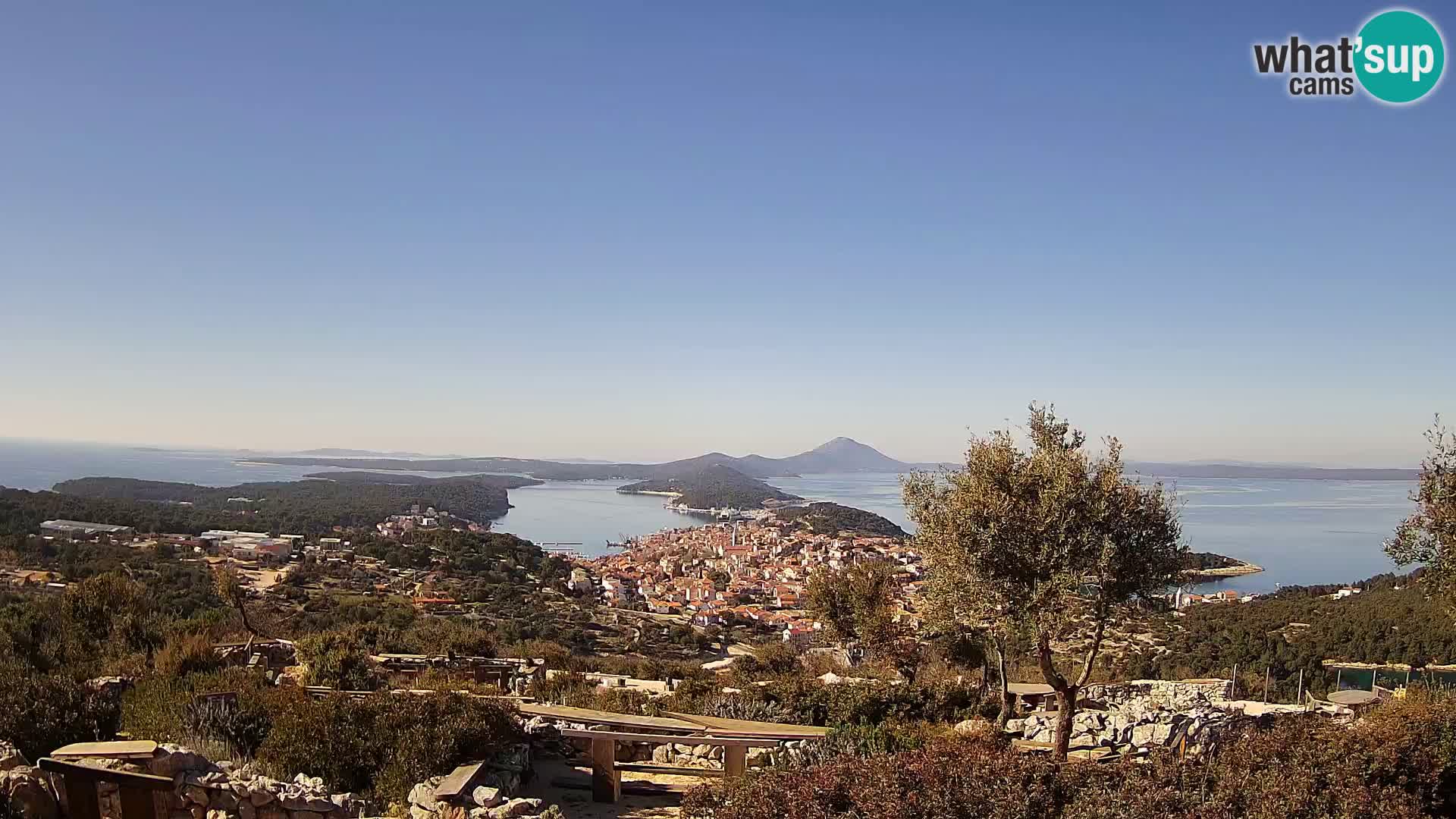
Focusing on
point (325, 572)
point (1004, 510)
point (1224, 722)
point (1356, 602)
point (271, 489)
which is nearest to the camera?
point (1004, 510)

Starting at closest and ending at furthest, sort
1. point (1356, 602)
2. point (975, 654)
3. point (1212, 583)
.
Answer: point (975, 654), point (1356, 602), point (1212, 583)

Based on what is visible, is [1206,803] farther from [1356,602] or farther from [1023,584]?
[1356,602]

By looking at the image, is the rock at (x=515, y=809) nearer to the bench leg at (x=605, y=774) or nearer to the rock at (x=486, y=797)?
the rock at (x=486, y=797)

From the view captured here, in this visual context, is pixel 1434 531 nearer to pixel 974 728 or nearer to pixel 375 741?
pixel 974 728

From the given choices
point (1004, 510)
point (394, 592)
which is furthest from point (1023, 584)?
point (394, 592)

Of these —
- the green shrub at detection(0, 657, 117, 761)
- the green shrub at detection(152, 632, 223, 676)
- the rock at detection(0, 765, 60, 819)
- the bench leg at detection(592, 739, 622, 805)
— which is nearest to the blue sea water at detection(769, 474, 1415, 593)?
the bench leg at detection(592, 739, 622, 805)

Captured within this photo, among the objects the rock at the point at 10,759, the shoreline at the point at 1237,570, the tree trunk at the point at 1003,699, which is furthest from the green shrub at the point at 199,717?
the shoreline at the point at 1237,570

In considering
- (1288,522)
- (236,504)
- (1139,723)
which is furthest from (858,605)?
(1288,522)

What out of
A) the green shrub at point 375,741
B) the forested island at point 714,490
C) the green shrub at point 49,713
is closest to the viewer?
the green shrub at point 49,713
